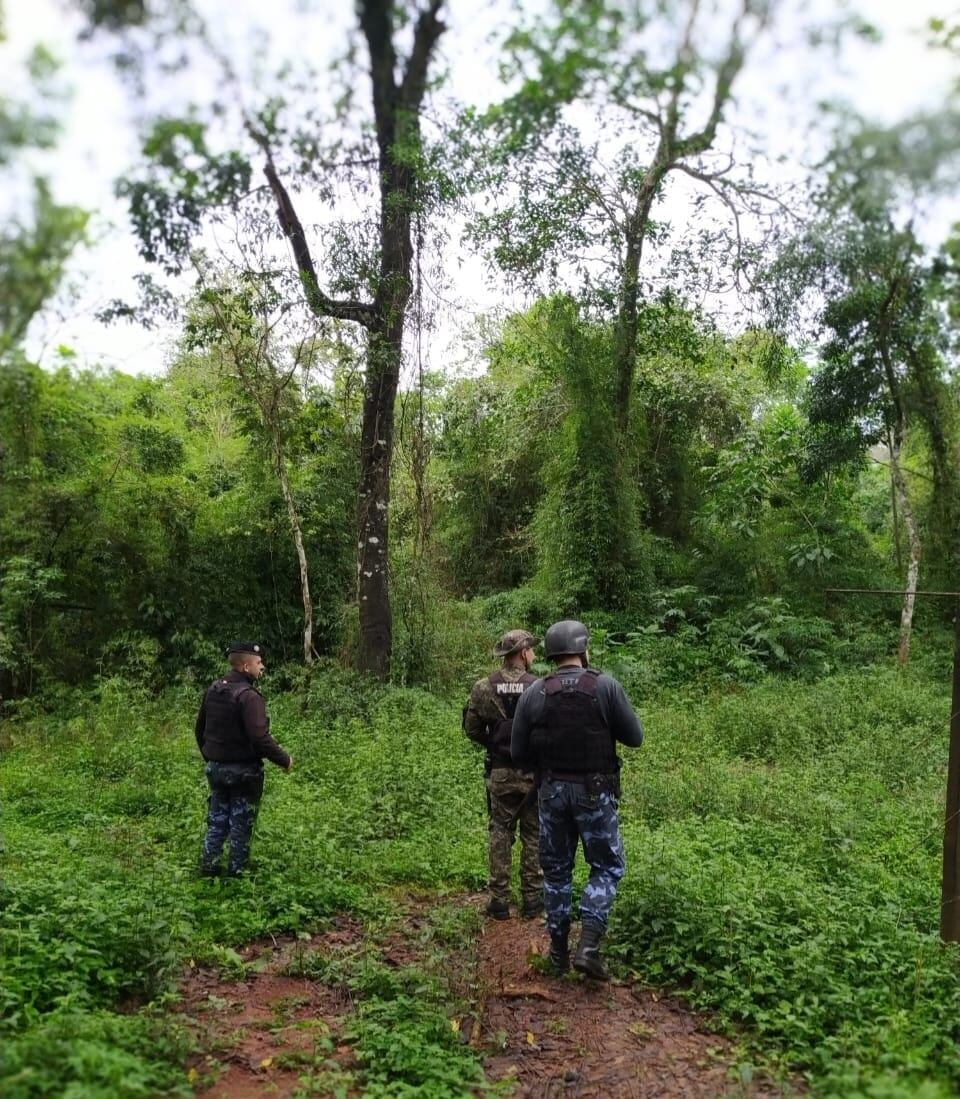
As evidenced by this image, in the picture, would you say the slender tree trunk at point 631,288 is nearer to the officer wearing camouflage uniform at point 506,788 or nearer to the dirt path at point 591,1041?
the officer wearing camouflage uniform at point 506,788

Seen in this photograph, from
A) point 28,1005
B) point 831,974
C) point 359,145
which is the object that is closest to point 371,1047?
point 28,1005

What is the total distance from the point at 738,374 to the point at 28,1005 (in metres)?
17.4

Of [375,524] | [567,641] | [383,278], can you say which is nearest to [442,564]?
[375,524]

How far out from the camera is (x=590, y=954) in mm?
4812

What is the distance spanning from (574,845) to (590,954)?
0.60 metres

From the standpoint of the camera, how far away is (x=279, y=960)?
16.9ft

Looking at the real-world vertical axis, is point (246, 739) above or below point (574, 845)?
above

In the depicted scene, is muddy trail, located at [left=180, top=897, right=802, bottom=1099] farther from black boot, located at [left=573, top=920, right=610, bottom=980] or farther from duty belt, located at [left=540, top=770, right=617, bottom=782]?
duty belt, located at [left=540, top=770, right=617, bottom=782]

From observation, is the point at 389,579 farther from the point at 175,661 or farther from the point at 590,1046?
the point at 590,1046

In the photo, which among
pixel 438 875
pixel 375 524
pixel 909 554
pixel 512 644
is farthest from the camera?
pixel 375 524

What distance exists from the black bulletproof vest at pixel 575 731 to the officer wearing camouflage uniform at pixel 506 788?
3.02 ft

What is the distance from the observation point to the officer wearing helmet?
492cm

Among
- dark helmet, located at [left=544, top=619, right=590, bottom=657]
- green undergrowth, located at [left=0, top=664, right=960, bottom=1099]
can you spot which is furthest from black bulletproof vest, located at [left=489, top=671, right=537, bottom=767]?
green undergrowth, located at [left=0, top=664, right=960, bottom=1099]

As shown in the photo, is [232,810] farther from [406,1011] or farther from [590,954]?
[590,954]
